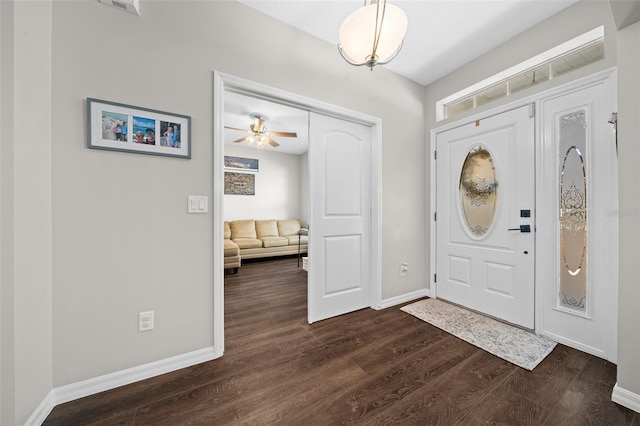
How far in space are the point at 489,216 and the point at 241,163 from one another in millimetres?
5376

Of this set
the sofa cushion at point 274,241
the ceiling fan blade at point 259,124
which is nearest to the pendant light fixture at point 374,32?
the ceiling fan blade at point 259,124

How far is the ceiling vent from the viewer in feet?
4.85

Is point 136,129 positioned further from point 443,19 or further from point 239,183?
point 239,183

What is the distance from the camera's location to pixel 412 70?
2844mm

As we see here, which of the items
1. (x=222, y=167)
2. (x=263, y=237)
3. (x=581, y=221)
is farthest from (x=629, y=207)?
(x=263, y=237)

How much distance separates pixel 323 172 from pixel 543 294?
2.26 m

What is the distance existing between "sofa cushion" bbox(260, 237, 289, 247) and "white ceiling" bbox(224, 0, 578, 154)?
13.2 ft

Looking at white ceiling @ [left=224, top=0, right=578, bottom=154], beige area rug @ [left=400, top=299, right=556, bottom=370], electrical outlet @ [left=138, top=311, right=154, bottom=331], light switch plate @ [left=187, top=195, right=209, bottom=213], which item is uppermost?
white ceiling @ [left=224, top=0, right=578, bottom=154]

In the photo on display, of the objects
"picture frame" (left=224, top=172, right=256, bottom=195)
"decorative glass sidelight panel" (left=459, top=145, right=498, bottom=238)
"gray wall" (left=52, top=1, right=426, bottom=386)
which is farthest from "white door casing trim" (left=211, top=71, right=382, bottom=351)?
"picture frame" (left=224, top=172, right=256, bottom=195)

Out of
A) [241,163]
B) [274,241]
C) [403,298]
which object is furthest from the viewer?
[241,163]

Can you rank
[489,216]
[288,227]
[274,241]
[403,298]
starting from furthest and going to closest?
1. [288,227]
2. [274,241]
3. [403,298]
4. [489,216]

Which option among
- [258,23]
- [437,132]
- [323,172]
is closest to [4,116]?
[258,23]

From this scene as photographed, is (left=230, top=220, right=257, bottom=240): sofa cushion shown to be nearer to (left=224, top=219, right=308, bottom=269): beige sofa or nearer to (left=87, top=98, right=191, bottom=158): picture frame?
(left=224, top=219, right=308, bottom=269): beige sofa

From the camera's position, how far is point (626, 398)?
1337 millimetres
